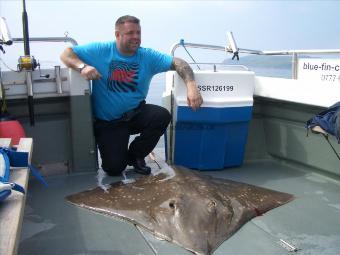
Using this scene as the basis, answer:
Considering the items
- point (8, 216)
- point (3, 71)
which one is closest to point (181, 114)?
point (3, 71)

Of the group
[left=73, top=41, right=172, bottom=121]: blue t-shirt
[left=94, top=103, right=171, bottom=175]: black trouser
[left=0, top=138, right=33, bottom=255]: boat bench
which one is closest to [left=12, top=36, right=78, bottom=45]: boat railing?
[left=73, top=41, right=172, bottom=121]: blue t-shirt

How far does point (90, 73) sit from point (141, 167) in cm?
A: 123

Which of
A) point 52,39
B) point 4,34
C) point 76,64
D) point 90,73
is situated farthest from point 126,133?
point 4,34

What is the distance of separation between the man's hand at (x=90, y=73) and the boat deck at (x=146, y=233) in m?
1.13

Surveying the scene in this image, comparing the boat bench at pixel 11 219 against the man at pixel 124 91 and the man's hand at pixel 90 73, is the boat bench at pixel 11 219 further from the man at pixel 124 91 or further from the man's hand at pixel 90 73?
the man at pixel 124 91

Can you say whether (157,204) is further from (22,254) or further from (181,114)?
(181,114)

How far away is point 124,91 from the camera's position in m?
4.37

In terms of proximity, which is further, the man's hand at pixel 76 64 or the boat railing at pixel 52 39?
the boat railing at pixel 52 39

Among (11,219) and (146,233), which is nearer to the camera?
(11,219)

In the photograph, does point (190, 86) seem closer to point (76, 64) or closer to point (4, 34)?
point (76, 64)

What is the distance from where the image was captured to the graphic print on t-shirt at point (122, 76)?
4.30 m

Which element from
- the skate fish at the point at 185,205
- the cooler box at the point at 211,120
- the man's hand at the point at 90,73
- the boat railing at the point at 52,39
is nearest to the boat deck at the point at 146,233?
the skate fish at the point at 185,205

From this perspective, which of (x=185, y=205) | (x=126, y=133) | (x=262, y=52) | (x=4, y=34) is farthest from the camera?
(x=262, y=52)

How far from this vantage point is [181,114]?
439 cm
